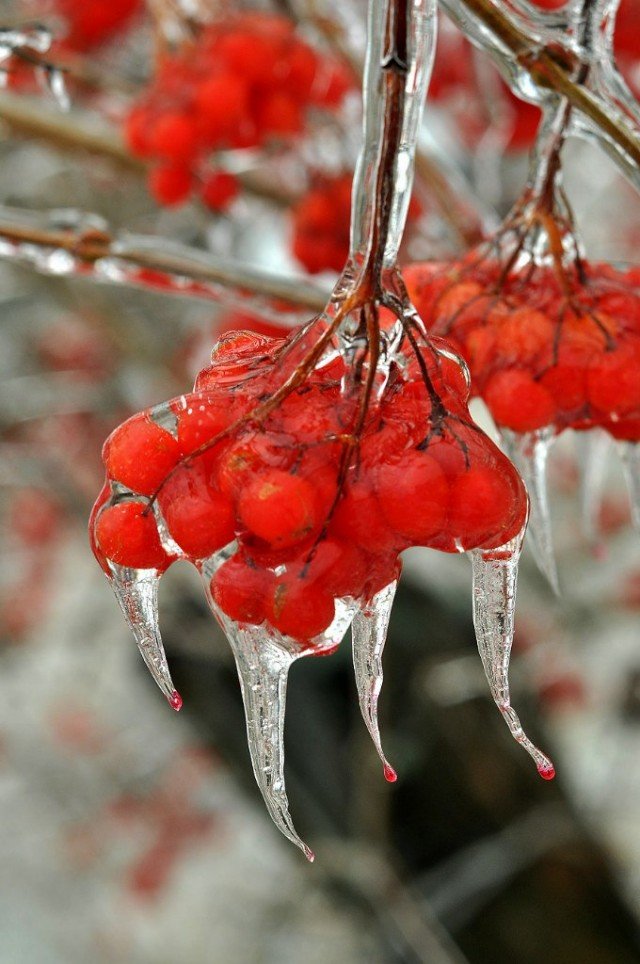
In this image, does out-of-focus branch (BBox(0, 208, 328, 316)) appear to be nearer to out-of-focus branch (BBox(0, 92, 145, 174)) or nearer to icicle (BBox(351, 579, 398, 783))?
out-of-focus branch (BBox(0, 92, 145, 174))

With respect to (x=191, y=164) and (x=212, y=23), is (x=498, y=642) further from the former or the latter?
(x=212, y=23)

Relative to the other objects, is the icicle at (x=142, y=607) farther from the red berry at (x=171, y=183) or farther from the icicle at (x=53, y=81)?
the red berry at (x=171, y=183)

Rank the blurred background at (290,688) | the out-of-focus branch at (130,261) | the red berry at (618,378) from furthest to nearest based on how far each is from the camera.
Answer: the blurred background at (290,688)
the out-of-focus branch at (130,261)
the red berry at (618,378)

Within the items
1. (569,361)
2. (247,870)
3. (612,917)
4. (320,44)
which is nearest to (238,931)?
(247,870)

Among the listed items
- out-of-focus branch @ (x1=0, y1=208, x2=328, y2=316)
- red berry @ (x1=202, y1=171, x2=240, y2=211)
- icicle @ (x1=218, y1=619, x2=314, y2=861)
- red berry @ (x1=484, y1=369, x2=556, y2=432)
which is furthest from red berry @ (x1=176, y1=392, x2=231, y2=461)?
red berry @ (x1=202, y1=171, x2=240, y2=211)

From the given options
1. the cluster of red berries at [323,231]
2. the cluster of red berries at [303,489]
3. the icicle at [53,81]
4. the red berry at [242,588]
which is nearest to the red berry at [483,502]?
the cluster of red berries at [303,489]

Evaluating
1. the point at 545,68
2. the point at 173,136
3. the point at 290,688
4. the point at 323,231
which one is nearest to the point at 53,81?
the point at 173,136
